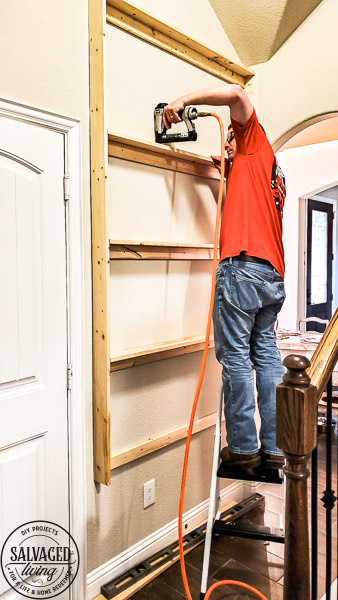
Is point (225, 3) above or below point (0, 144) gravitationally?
above

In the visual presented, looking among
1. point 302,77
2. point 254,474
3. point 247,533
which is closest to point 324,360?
point 254,474

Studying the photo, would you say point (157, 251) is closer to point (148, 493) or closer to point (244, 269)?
point (244, 269)

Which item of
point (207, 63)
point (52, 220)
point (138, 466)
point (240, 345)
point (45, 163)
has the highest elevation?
point (207, 63)

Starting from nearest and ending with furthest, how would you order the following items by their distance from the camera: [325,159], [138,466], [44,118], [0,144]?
[0,144] → [44,118] → [138,466] → [325,159]

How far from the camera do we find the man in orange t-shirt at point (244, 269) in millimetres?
2088

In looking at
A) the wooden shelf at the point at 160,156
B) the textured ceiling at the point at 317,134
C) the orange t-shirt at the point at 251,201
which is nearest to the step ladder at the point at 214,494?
the orange t-shirt at the point at 251,201

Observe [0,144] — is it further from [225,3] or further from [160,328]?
[225,3]

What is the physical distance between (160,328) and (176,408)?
0.46 m

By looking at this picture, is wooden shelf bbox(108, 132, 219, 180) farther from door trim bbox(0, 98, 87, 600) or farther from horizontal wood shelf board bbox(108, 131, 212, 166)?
door trim bbox(0, 98, 87, 600)

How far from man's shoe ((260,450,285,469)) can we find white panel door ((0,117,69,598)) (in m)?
0.88

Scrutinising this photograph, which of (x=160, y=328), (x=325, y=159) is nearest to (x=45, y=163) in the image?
(x=160, y=328)

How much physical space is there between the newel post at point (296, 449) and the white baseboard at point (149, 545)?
1.38m

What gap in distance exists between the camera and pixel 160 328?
2.45m
